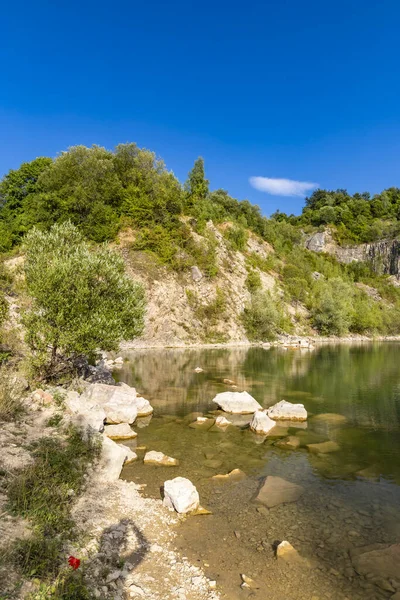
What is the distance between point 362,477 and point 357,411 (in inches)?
457

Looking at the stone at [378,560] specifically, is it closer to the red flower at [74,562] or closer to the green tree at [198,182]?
the red flower at [74,562]

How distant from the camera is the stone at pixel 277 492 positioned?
12030 millimetres

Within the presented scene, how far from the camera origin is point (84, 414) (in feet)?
53.3

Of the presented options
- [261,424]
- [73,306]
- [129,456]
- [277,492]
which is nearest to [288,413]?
[261,424]

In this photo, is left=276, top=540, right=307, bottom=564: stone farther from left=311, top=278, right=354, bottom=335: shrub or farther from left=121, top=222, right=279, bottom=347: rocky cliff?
left=311, top=278, right=354, bottom=335: shrub

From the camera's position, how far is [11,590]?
5.89 m

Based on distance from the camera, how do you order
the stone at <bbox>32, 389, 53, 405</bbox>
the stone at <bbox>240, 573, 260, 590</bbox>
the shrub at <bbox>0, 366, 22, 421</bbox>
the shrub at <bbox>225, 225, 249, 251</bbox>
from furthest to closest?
the shrub at <bbox>225, 225, 249, 251</bbox>, the stone at <bbox>32, 389, 53, 405</bbox>, the shrub at <bbox>0, 366, 22, 421</bbox>, the stone at <bbox>240, 573, 260, 590</bbox>

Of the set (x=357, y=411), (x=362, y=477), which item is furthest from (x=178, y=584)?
(x=357, y=411)

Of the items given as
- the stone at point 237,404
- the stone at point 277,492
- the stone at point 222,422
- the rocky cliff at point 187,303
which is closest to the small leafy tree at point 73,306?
the stone at point 237,404

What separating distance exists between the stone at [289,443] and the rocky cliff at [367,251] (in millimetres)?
154591

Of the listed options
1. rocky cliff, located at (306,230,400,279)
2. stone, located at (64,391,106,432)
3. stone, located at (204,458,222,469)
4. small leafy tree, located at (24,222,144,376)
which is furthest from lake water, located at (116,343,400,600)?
rocky cliff, located at (306,230,400,279)

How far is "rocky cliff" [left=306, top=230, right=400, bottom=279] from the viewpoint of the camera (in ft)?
506

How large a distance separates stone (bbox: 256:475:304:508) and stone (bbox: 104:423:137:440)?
780cm

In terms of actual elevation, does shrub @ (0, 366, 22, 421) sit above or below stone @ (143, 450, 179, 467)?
above
